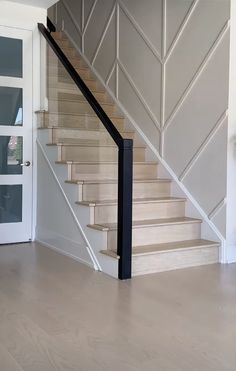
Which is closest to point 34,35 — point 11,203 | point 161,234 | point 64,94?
point 64,94

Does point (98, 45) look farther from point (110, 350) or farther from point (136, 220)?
point (110, 350)

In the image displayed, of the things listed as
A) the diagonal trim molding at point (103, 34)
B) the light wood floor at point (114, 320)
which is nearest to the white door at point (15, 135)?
the light wood floor at point (114, 320)

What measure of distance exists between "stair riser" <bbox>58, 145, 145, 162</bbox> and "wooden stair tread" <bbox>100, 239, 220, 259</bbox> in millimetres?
803

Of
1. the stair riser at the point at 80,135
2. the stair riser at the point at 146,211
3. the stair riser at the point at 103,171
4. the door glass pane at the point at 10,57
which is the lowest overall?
the stair riser at the point at 146,211

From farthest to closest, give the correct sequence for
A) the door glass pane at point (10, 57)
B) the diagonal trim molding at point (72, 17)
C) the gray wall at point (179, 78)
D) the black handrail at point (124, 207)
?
the diagonal trim molding at point (72, 17) < the door glass pane at point (10, 57) < the gray wall at point (179, 78) < the black handrail at point (124, 207)

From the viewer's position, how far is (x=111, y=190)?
388 cm

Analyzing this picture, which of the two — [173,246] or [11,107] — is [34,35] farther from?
[173,246]

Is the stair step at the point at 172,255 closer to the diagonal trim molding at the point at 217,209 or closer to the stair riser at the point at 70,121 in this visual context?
the diagonal trim molding at the point at 217,209

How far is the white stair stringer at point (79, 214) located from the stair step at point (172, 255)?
4.0 inches

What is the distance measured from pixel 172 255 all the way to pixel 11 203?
6.63ft

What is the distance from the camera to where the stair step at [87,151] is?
387cm

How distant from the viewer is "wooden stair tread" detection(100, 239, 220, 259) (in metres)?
3.78

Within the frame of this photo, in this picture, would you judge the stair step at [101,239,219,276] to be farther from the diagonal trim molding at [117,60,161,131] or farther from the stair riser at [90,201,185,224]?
the diagonal trim molding at [117,60,161,131]

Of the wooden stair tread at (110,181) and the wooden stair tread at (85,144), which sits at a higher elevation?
the wooden stair tread at (85,144)
